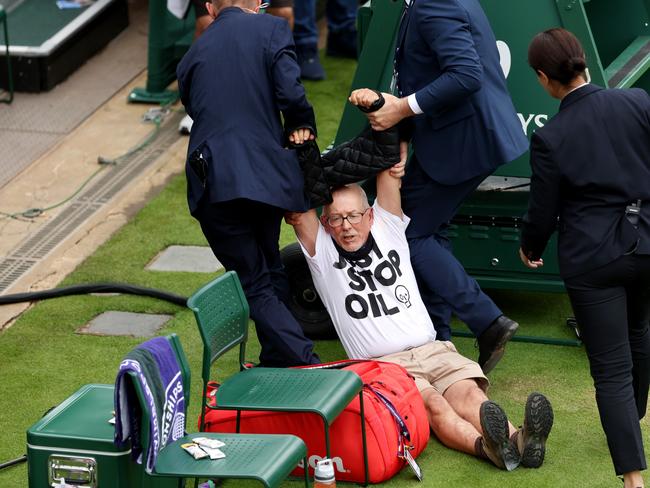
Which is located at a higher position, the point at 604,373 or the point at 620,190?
the point at 620,190

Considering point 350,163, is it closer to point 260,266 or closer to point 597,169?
point 260,266

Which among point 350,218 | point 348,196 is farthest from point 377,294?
point 348,196

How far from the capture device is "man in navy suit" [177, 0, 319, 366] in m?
5.69

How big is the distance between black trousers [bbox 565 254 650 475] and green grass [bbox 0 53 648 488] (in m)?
0.33

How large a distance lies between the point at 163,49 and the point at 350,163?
4519 millimetres

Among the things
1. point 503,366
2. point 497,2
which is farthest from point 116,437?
point 497,2

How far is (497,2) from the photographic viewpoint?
6316 millimetres

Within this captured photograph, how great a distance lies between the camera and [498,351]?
607cm

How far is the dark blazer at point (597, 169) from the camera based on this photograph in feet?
16.2

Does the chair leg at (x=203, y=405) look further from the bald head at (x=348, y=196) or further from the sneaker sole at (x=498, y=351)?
the sneaker sole at (x=498, y=351)

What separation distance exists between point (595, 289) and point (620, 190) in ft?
1.30

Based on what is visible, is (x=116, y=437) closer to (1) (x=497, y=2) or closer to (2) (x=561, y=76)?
(2) (x=561, y=76)

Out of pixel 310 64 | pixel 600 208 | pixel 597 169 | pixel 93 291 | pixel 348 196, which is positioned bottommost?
pixel 310 64

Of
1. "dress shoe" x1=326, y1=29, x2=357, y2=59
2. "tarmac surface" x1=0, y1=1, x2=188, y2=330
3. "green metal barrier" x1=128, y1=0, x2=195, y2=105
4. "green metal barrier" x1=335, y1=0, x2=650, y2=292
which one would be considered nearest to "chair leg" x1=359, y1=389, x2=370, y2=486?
"green metal barrier" x1=335, y1=0, x2=650, y2=292
